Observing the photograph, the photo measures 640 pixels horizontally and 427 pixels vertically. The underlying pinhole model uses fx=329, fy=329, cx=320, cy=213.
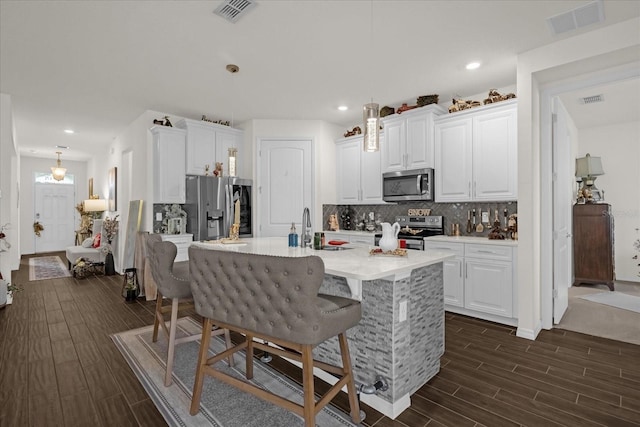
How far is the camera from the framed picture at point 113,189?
6691 mm

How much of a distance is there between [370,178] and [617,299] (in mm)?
3660

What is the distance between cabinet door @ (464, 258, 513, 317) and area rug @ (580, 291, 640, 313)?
5.96ft

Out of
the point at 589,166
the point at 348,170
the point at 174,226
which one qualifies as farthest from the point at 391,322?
the point at 589,166

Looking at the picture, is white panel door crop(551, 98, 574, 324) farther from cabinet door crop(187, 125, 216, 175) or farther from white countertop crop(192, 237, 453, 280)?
cabinet door crop(187, 125, 216, 175)

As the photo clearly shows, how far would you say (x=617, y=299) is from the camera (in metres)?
4.36

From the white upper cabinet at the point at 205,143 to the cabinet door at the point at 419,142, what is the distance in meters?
2.85

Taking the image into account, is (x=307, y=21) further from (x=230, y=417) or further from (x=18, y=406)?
(x=18, y=406)

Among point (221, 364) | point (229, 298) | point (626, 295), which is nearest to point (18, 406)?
point (221, 364)

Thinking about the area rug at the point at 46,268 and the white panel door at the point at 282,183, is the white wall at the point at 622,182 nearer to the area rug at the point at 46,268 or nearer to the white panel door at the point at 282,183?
the white panel door at the point at 282,183

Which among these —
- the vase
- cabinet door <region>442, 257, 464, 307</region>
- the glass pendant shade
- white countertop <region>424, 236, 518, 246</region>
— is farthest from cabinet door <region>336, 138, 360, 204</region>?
the vase

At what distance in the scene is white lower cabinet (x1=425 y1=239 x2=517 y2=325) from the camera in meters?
3.44

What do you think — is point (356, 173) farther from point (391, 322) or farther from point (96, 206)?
point (96, 206)

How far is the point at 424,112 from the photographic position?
4.36 m

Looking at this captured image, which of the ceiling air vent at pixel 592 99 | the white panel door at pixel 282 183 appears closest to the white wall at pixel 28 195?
the white panel door at pixel 282 183
